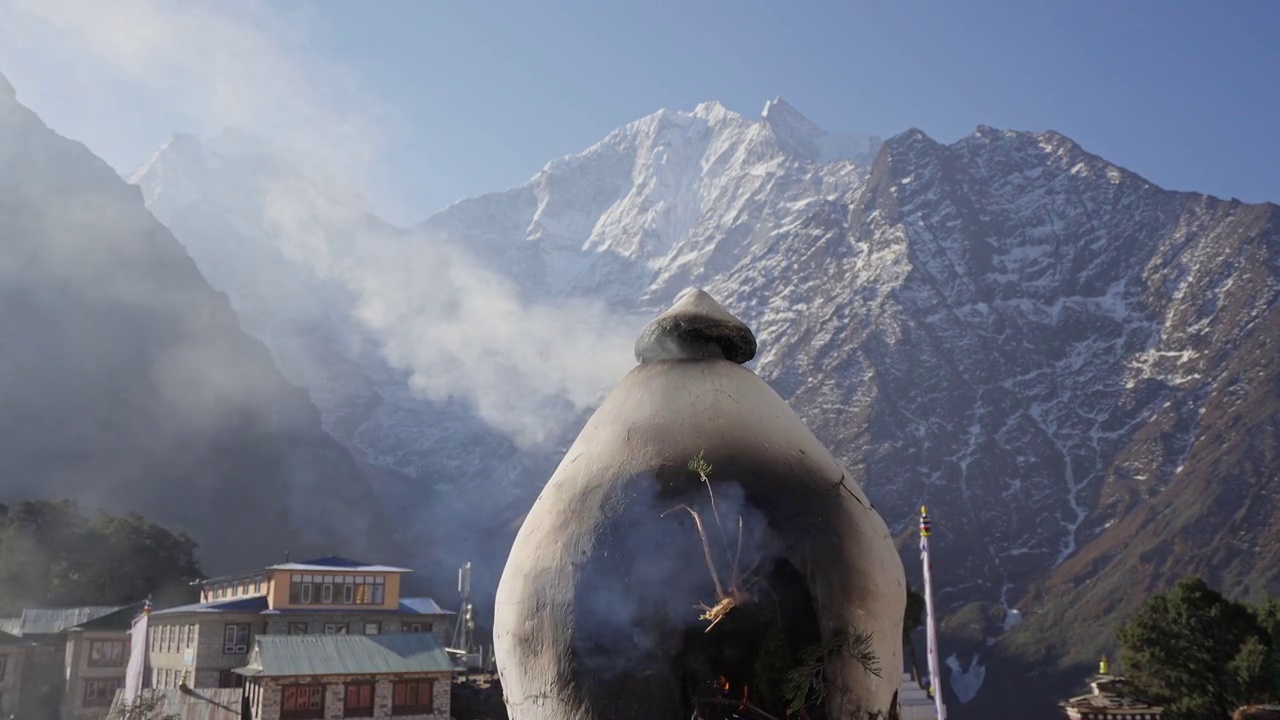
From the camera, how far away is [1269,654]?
119 feet

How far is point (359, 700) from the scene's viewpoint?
33594mm

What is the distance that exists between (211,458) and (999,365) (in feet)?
311

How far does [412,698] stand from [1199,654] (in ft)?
92.8

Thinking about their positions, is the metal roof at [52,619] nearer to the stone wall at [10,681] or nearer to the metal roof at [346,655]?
the stone wall at [10,681]

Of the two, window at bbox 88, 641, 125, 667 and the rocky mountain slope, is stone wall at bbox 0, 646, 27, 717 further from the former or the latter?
the rocky mountain slope

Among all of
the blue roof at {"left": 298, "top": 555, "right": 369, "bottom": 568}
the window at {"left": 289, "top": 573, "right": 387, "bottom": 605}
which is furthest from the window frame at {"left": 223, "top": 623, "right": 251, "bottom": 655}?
the blue roof at {"left": 298, "top": 555, "right": 369, "bottom": 568}

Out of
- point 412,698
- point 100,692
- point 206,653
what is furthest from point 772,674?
point 100,692

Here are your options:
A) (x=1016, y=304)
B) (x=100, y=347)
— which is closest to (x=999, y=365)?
(x=1016, y=304)

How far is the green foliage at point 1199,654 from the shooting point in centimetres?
3622

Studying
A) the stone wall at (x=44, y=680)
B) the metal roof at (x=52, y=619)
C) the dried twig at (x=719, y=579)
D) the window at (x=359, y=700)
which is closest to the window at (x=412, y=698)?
Answer: the window at (x=359, y=700)

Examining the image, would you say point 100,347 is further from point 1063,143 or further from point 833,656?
point 1063,143

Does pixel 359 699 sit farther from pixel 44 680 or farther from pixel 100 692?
pixel 44 680

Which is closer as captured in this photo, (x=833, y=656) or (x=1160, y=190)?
(x=833, y=656)

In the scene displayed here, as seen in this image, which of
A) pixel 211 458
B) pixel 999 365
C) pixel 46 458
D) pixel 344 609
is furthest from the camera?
pixel 999 365
